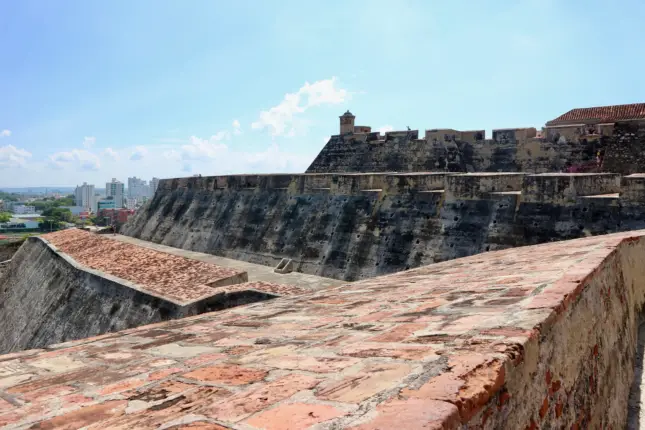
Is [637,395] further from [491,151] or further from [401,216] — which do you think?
[491,151]

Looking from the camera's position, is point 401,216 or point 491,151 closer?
point 401,216

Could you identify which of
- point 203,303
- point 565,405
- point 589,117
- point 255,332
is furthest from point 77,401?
point 589,117

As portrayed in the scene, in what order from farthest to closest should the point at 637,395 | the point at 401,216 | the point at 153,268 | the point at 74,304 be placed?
1. the point at 153,268
2. the point at 74,304
3. the point at 401,216
4. the point at 637,395

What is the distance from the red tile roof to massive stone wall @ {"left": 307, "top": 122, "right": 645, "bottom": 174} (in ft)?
18.2

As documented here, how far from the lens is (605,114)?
64.3ft

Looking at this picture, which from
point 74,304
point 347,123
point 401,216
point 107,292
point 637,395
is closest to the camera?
point 637,395

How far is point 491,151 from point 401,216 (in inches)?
226

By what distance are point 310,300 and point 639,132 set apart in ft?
38.5

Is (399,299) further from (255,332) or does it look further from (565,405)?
(565,405)

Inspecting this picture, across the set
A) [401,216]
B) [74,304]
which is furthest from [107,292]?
[401,216]

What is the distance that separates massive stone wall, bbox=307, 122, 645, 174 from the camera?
40.9 feet

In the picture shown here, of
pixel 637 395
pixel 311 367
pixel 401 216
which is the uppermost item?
pixel 401 216

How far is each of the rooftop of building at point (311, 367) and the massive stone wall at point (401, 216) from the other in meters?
5.49

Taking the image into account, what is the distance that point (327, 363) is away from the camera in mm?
1948
